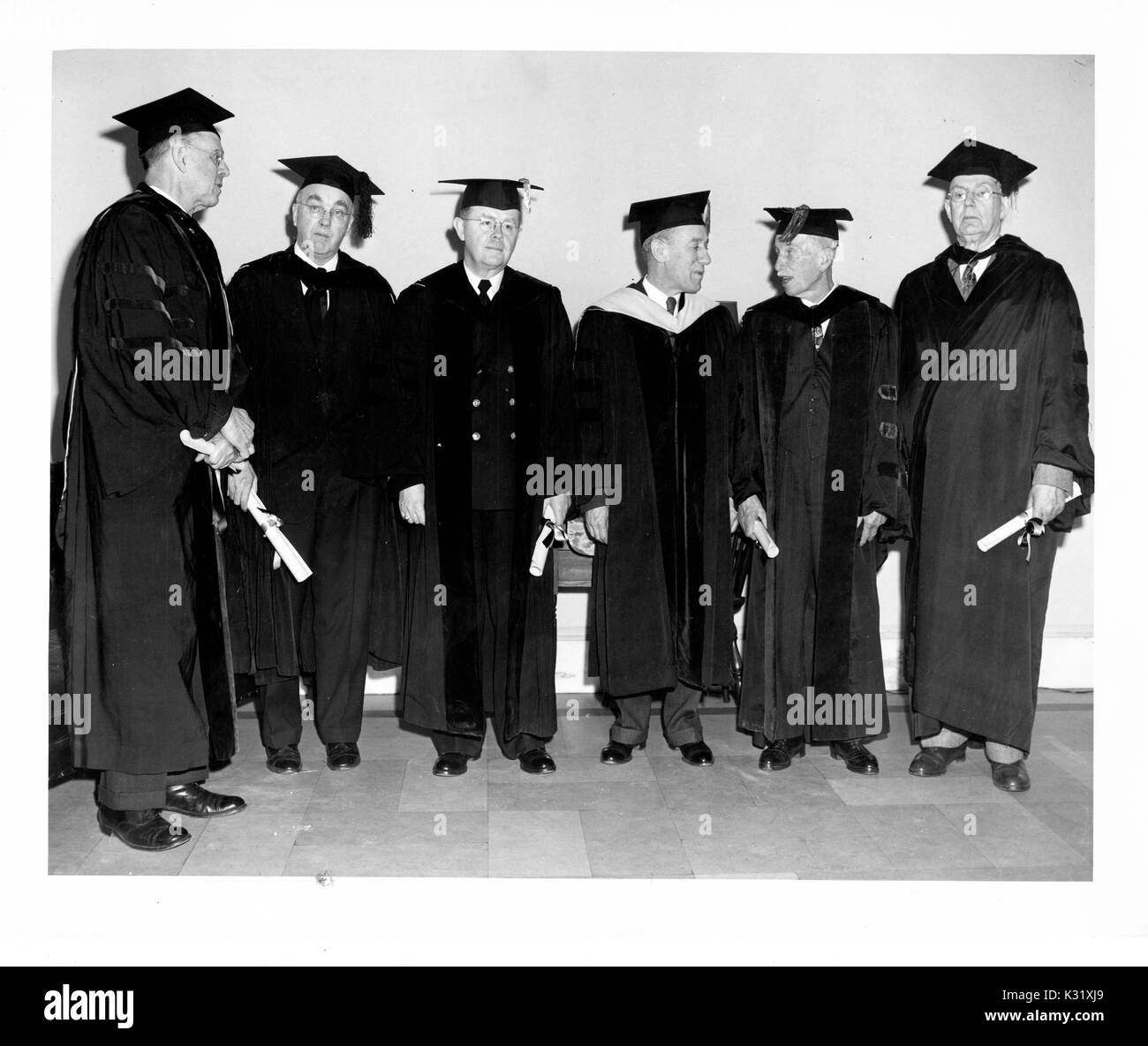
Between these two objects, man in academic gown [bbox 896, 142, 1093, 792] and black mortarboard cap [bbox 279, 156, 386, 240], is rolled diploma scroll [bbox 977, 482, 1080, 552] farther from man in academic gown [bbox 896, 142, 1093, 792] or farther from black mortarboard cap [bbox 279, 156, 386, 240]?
black mortarboard cap [bbox 279, 156, 386, 240]

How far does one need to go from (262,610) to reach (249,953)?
1430mm

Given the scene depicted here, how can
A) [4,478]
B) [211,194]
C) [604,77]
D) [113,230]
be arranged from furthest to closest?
[604,77] < [211,194] < [113,230] < [4,478]

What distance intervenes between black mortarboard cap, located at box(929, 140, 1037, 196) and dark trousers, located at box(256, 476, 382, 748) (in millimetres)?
2246

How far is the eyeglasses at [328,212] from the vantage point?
4031 mm

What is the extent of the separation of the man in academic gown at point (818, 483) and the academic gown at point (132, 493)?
1870mm

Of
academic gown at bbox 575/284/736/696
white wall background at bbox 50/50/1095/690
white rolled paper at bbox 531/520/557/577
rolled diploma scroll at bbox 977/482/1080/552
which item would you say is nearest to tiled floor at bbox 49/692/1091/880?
academic gown at bbox 575/284/736/696

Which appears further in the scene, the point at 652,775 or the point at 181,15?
the point at 652,775

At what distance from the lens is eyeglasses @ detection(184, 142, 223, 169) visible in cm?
354

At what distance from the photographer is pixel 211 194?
3.63m

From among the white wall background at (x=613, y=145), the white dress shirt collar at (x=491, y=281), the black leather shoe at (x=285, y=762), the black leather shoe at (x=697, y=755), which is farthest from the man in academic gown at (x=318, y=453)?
the black leather shoe at (x=697, y=755)

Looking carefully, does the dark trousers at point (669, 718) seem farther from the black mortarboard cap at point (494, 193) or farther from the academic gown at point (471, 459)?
the black mortarboard cap at point (494, 193)
